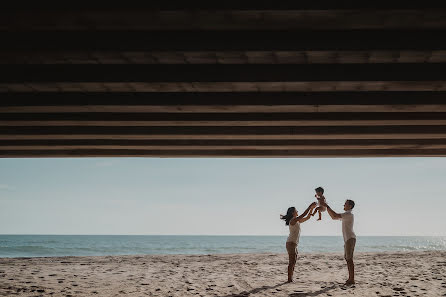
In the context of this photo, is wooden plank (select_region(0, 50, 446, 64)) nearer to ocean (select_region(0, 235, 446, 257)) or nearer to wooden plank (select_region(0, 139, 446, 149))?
wooden plank (select_region(0, 139, 446, 149))

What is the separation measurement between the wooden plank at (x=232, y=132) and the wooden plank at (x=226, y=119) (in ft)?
2.02

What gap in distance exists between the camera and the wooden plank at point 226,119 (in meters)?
8.03

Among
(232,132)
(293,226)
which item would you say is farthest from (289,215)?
(232,132)

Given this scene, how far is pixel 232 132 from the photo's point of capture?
9.07 m

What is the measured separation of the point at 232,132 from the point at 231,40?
13.4 ft

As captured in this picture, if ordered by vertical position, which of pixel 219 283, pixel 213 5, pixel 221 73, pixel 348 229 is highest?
pixel 213 5

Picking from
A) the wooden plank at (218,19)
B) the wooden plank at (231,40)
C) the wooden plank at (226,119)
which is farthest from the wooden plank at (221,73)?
the wooden plank at (226,119)

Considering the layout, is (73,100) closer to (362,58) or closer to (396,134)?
(362,58)

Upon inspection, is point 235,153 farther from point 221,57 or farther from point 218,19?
point 218,19

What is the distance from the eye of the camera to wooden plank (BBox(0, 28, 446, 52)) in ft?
16.6

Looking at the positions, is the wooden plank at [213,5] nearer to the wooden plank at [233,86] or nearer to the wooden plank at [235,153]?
the wooden plank at [233,86]

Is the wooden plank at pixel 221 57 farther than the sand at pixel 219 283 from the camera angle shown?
No

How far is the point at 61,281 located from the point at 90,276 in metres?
1.17

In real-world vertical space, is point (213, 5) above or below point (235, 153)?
above
